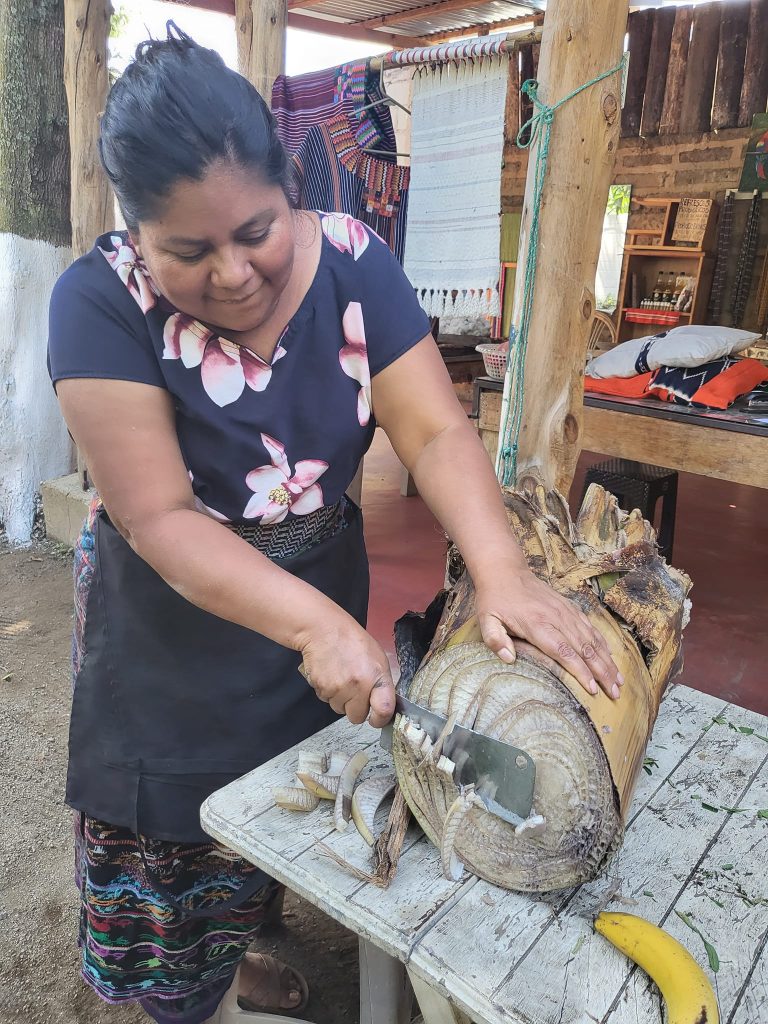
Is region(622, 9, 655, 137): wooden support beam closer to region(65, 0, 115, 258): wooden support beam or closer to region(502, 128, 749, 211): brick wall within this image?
region(502, 128, 749, 211): brick wall

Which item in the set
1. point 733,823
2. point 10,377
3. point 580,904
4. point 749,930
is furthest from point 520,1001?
point 10,377

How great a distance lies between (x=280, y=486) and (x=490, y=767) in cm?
60

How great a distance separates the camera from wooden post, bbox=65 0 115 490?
423cm

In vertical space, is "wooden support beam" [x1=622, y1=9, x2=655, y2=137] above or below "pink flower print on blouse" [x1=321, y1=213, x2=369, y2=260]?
above

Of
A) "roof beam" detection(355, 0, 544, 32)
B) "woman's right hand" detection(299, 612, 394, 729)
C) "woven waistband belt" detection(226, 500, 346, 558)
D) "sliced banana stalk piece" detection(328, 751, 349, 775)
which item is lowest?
"sliced banana stalk piece" detection(328, 751, 349, 775)

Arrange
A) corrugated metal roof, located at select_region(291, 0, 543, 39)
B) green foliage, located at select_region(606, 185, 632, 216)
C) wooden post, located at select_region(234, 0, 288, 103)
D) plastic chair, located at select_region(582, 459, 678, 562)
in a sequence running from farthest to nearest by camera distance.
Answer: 1. corrugated metal roof, located at select_region(291, 0, 543, 39)
2. green foliage, located at select_region(606, 185, 632, 216)
3. plastic chair, located at select_region(582, 459, 678, 562)
4. wooden post, located at select_region(234, 0, 288, 103)

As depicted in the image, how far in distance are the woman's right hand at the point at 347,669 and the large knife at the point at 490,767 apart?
2.3 inches

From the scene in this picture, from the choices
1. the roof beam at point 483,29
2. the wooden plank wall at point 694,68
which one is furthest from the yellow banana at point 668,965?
the roof beam at point 483,29

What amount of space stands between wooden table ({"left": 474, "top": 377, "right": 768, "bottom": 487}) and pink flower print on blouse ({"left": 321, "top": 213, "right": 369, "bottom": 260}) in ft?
6.00

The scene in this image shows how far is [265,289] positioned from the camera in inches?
49.8

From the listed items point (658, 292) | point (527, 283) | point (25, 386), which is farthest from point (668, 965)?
point (658, 292)

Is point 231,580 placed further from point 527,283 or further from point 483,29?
point 483,29

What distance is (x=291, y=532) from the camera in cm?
151

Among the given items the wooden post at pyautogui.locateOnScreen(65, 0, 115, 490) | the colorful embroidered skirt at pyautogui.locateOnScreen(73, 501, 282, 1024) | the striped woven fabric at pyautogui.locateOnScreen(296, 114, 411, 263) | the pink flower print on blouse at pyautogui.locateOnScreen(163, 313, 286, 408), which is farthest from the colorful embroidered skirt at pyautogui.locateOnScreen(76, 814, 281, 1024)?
the wooden post at pyautogui.locateOnScreen(65, 0, 115, 490)
